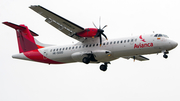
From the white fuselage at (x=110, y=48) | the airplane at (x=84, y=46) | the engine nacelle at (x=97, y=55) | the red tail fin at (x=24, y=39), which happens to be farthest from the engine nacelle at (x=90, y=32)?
the red tail fin at (x=24, y=39)

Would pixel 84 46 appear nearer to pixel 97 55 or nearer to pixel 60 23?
pixel 97 55

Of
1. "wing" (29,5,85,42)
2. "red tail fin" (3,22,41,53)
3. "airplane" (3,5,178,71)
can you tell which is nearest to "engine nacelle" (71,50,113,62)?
"airplane" (3,5,178,71)

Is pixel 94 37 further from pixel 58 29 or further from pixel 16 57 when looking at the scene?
pixel 16 57

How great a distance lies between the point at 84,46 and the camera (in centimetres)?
2288

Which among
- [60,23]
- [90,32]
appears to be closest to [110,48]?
[90,32]

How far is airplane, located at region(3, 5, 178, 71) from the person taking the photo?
20.5 meters

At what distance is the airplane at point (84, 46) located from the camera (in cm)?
2047

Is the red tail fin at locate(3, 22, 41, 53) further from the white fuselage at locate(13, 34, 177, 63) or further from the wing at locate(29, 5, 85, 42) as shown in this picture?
the wing at locate(29, 5, 85, 42)

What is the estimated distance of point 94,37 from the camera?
72.0 feet

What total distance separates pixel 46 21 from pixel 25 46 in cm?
465

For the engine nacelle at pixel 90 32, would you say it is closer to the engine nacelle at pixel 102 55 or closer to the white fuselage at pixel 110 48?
the white fuselage at pixel 110 48

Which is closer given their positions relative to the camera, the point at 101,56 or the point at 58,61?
the point at 101,56

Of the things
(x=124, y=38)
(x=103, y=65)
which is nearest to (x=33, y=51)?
(x=103, y=65)

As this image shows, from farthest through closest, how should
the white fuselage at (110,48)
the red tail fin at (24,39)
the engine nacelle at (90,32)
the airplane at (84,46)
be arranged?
the red tail fin at (24,39), the engine nacelle at (90,32), the airplane at (84,46), the white fuselage at (110,48)
